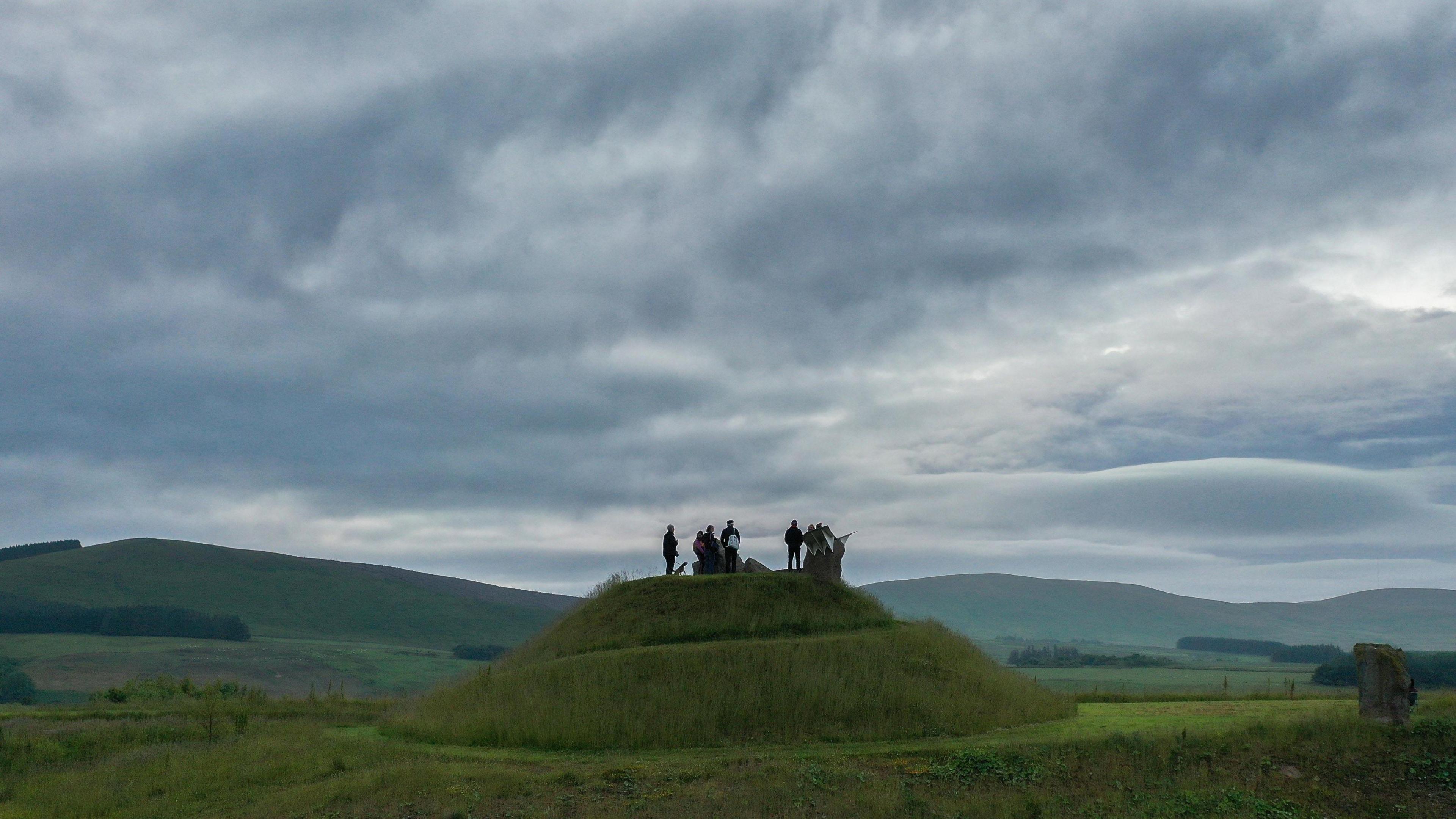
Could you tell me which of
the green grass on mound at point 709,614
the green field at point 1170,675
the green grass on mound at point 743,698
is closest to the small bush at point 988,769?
the green grass on mound at point 743,698

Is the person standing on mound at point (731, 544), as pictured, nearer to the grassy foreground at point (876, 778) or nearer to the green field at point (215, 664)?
the grassy foreground at point (876, 778)

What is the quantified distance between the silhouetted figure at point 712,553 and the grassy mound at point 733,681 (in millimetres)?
2948

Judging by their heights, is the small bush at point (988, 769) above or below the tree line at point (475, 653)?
above

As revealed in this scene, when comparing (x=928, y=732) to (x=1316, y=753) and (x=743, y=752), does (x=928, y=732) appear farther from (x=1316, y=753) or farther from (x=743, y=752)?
(x=1316, y=753)

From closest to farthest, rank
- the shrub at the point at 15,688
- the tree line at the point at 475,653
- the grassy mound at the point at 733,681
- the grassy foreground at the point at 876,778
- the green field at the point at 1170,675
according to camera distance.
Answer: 1. the grassy foreground at the point at 876,778
2. the grassy mound at the point at 733,681
3. the green field at the point at 1170,675
4. the shrub at the point at 15,688
5. the tree line at the point at 475,653

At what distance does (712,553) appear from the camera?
3550 centimetres

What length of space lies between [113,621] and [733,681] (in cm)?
17774

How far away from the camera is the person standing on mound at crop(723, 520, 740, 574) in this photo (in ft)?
115

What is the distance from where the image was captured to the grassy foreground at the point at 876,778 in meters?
16.8

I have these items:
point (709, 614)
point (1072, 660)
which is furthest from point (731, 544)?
point (1072, 660)

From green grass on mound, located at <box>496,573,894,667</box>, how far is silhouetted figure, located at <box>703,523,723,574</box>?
288 cm

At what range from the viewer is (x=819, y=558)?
33.6 m

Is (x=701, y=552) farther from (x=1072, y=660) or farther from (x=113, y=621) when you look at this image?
(x=113, y=621)

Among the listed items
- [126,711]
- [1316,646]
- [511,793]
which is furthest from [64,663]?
[1316,646]
